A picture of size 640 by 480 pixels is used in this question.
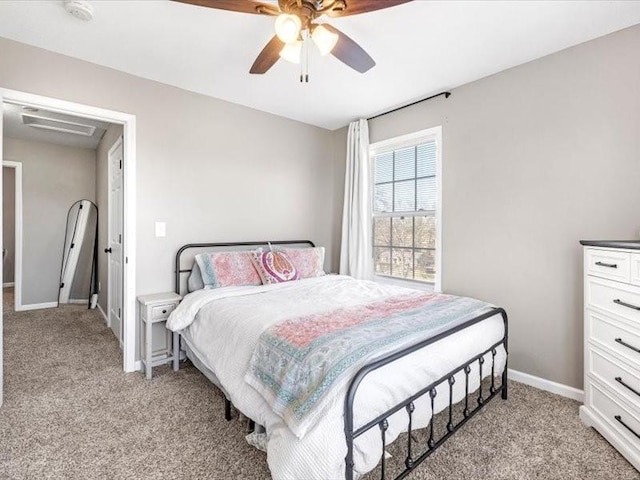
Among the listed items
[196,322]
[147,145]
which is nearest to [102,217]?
[147,145]

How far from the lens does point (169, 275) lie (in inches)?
118

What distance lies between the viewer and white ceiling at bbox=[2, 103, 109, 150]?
3.60m

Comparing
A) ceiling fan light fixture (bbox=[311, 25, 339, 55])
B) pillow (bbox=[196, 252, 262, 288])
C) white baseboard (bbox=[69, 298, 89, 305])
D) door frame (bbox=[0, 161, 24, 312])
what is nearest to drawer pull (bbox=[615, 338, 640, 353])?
ceiling fan light fixture (bbox=[311, 25, 339, 55])

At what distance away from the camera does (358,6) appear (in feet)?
5.20

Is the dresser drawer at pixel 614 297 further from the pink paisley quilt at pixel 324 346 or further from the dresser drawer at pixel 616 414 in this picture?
the pink paisley quilt at pixel 324 346

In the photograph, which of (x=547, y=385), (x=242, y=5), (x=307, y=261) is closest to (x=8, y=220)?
(x=307, y=261)

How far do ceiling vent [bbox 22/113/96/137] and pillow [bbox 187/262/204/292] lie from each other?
2.60 metres

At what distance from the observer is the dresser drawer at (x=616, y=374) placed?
5.51 ft

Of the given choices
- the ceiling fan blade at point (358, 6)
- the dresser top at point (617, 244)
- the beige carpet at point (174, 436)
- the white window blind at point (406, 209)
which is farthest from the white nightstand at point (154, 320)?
the dresser top at point (617, 244)

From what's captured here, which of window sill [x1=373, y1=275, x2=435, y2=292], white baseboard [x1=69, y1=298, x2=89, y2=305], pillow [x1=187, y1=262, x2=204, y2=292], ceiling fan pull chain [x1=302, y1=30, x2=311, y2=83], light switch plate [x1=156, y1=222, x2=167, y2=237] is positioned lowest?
white baseboard [x1=69, y1=298, x2=89, y2=305]

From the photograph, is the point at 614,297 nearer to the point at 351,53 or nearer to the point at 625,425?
the point at 625,425

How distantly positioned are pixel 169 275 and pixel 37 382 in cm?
123

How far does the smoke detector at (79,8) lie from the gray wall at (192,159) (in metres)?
0.65

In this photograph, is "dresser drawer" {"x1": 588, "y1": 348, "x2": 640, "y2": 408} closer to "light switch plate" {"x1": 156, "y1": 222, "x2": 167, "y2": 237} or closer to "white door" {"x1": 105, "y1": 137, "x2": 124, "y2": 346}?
"light switch plate" {"x1": 156, "y1": 222, "x2": 167, "y2": 237}
